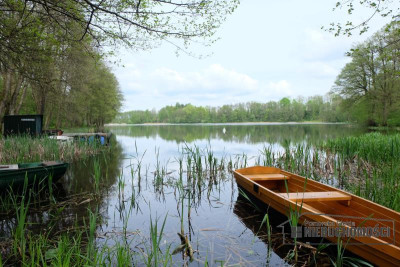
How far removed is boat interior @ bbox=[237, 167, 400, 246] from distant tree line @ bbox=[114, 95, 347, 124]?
88.8 metres

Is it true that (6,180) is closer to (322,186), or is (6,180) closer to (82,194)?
(82,194)

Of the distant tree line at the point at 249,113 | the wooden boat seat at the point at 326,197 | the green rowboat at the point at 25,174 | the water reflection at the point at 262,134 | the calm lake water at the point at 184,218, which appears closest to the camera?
the calm lake water at the point at 184,218

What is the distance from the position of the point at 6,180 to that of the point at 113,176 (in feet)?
13.4

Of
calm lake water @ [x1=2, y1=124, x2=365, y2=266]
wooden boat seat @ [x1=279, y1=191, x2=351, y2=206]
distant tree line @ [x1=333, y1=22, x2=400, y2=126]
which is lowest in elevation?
calm lake water @ [x1=2, y1=124, x2=365, y2=266]

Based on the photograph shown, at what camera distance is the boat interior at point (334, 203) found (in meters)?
3.81

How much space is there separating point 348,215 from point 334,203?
0.34m

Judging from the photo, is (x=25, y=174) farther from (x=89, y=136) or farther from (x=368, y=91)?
(x=368, y=91)

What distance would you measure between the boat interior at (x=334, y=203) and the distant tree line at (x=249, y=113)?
8883 centimetres

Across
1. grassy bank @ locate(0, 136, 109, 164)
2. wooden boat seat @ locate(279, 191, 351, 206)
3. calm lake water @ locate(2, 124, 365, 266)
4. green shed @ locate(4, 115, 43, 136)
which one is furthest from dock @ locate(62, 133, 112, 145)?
wooden boat seat @ locate(279, 191, 351, 206)

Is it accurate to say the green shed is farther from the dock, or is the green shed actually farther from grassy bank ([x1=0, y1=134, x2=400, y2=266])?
grassy bank ([x1=0, y1=134, x2=400, y2=266])

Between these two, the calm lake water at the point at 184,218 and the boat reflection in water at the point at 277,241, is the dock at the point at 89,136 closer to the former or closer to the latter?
the calm lake water at the point at 184,218

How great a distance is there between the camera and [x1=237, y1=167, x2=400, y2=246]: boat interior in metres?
3.81

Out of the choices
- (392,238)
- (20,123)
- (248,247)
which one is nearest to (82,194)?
(248,247)

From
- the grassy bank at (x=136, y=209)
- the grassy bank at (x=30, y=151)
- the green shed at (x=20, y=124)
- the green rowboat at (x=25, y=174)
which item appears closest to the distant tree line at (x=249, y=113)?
the grassy bank at (x=136, y=209)
